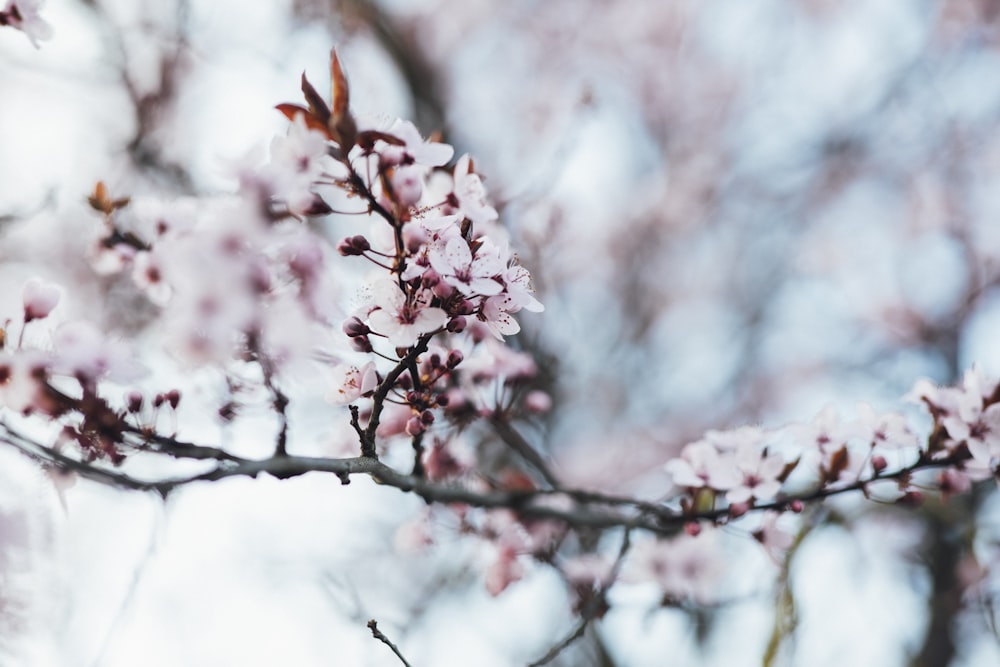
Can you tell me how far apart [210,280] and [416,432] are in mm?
406

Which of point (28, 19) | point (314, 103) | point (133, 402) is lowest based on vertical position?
point (133, 402)

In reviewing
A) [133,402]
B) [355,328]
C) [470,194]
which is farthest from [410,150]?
[133,402]

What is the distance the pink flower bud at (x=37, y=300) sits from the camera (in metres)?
1.09

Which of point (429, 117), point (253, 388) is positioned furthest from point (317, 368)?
point (429, 117)

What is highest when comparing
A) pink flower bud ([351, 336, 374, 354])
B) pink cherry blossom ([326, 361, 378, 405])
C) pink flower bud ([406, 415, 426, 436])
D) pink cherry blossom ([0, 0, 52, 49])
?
pink cherry blossom ([0, 0, 52, 49])

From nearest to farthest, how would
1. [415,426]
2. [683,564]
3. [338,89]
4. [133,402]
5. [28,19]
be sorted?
[338,89]
[133,402]
[415,426]
[28,19]
[683,564]

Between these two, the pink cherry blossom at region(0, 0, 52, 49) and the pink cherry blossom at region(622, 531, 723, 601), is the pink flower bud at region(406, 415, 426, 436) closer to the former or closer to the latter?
the pink cherry blossom at region(0, 0, 52, 49)

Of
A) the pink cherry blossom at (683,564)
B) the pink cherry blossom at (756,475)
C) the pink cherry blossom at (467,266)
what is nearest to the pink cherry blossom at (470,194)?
the pink cherry blossom at (467,266)

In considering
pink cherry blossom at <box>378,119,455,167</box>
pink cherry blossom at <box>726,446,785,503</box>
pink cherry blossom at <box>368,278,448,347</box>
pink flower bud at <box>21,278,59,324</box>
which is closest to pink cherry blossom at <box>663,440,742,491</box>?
pink cherry blossom at <box>726,446,785,503</box>

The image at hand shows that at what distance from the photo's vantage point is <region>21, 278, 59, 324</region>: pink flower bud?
3.59 ft

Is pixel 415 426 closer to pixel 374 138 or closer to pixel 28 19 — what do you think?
pixel 374 138

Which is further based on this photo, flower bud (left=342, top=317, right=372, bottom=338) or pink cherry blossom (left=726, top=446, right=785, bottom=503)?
pink cherry blossom (left=726, top=446, right=785, bottom=503)

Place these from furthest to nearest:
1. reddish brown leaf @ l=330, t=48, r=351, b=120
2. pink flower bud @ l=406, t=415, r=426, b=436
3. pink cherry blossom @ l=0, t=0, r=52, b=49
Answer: pink cherry blossom @ l=0, t=0, r=52, b=49 < pink flower bud @ l=406, t=415, r=426, b=436 < reddish brown leaf @ l=330, t=48, r=351, b=120

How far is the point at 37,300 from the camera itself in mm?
1097
